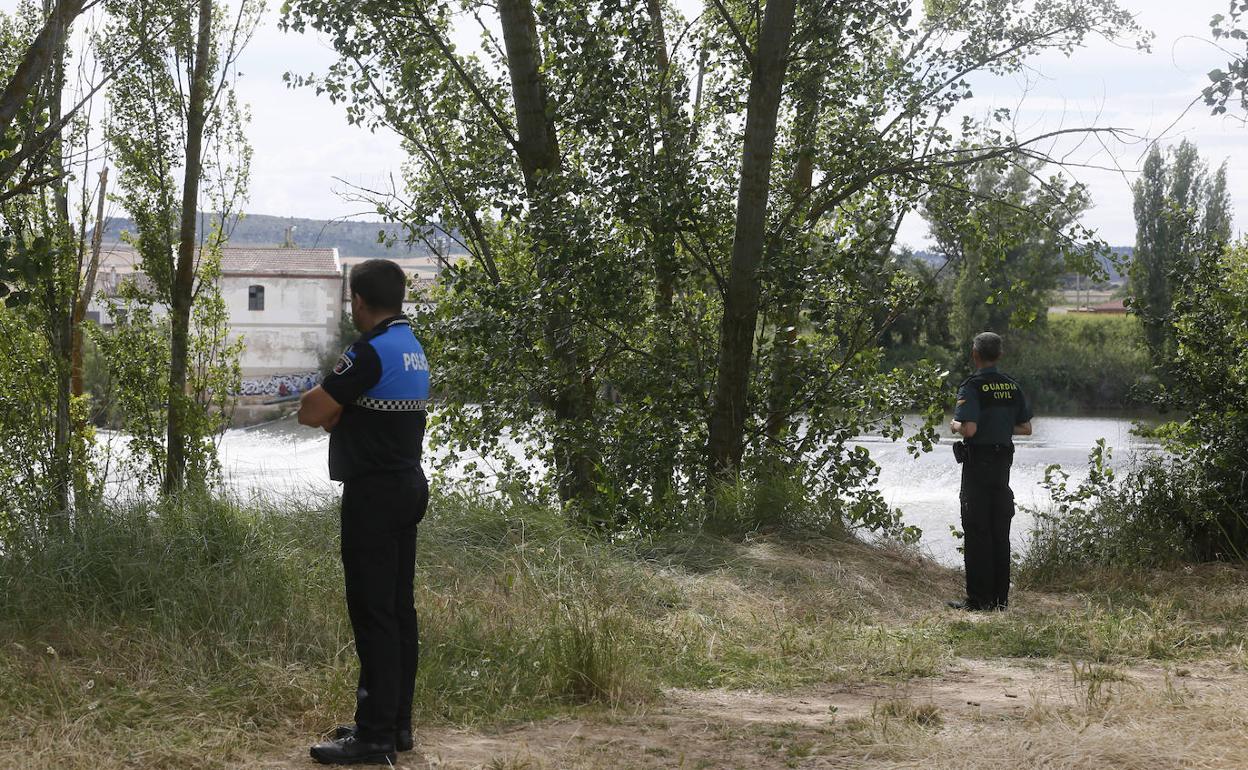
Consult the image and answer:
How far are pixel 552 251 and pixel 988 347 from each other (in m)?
3.29

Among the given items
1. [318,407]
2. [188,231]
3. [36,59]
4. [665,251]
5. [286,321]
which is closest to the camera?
[318,407]

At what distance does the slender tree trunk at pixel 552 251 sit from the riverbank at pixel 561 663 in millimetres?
2506

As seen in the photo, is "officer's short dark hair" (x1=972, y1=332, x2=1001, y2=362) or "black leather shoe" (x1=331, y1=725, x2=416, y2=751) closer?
"black leather shoe" (x1=331, y1=725, x2=416, y2=751)

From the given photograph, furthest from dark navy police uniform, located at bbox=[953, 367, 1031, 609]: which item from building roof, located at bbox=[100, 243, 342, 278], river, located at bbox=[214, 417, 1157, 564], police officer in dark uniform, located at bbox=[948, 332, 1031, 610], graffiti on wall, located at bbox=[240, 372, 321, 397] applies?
building roof, located at bbox=[100, 243, 342, 278]

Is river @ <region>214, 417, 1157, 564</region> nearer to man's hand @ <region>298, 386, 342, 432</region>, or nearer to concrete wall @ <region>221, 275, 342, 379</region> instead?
man's hand @ <region>298, 386, 342, 432</region>

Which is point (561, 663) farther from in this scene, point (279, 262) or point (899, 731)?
point (279, 262)

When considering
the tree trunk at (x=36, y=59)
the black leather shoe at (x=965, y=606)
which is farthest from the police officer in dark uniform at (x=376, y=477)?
the black leather shoe at (x=965, y=606)

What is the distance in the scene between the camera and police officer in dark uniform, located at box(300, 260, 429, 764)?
4.07 metres

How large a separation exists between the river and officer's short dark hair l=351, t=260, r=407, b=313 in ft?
37.3

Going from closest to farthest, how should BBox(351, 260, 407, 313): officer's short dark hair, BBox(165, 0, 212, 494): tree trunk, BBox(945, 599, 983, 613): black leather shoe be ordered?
BBox(351, 260, 407, 313): officer's short dark hair → BBox(945, 599, 983, 613): black leather shoe → BBox(165, 0, 212, 494): tree trunk

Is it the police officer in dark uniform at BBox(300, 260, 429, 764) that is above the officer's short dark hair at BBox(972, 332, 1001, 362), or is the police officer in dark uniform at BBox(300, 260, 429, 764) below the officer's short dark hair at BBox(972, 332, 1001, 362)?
below

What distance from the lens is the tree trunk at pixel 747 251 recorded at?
953cm

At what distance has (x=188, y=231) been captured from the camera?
17422 millimetres

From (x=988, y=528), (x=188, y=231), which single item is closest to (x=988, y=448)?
(x=988, y=528)
